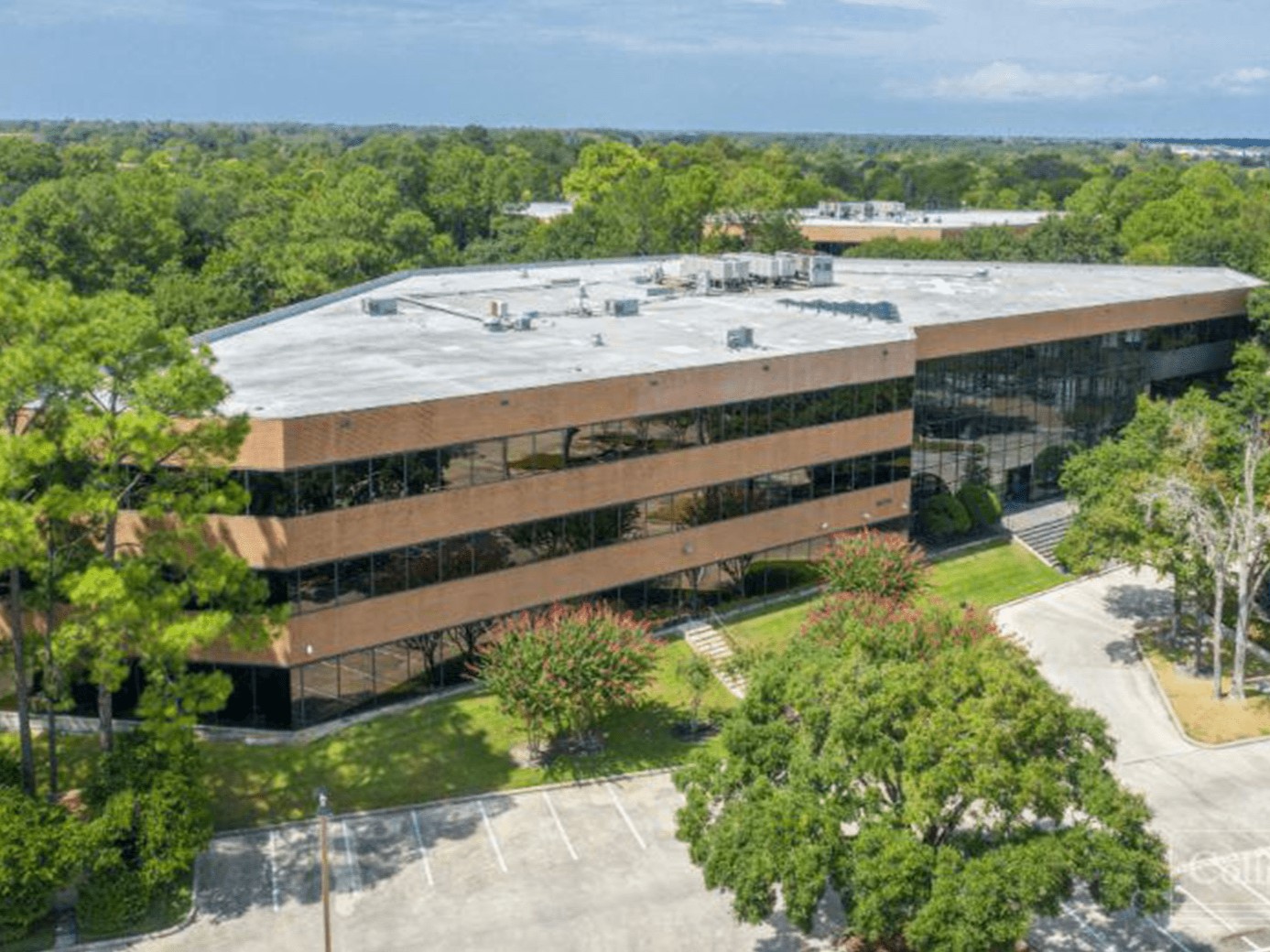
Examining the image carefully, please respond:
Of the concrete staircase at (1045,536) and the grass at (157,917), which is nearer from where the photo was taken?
the grass at (157,917)

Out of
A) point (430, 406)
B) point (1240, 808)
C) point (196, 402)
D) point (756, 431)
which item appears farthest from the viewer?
point (756, 431)

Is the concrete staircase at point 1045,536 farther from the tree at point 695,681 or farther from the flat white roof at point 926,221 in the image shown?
the flat white roof at point 926,221

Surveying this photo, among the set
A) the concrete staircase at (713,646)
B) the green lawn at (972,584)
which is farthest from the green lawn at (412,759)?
the green lawn at (972,584)

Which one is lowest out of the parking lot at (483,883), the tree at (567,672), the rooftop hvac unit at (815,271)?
the parking lot at (483,883)

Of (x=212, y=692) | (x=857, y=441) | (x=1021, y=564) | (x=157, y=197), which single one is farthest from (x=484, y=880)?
(x=157, y=197)

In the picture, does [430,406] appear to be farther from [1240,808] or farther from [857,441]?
[1240,808]

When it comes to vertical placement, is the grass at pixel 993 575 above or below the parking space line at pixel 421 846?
above

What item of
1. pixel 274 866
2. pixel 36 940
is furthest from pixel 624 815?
pixel 36 940
